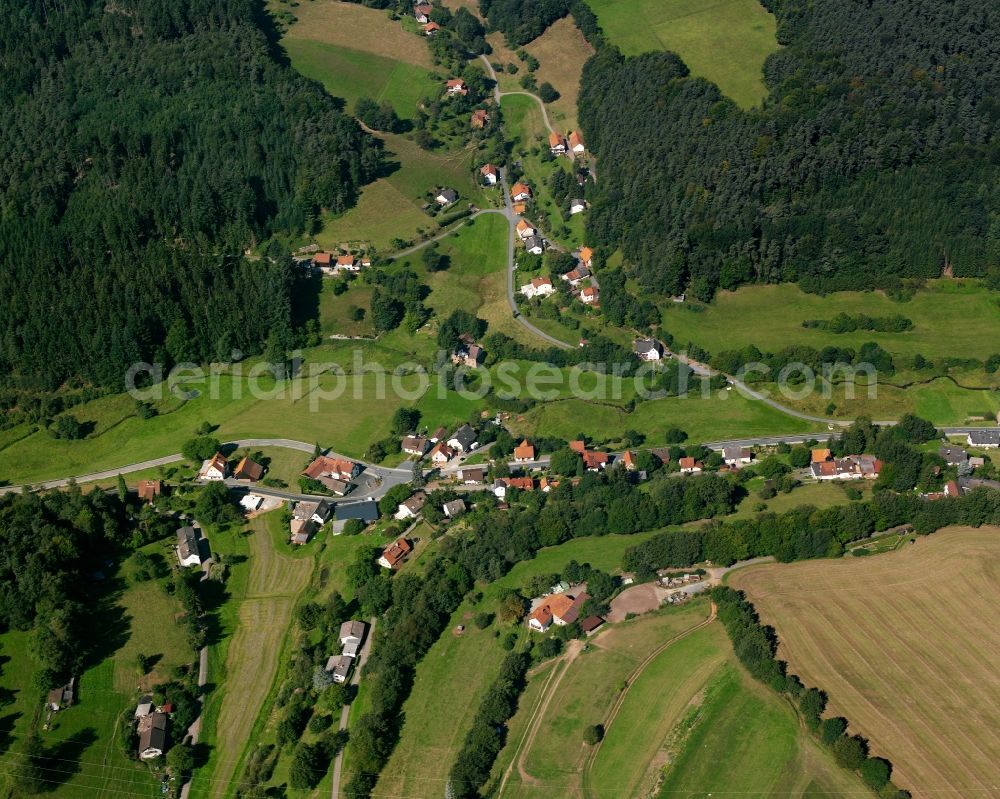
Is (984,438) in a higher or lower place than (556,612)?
higher

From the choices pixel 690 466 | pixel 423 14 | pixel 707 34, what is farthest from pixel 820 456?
pixel 423 14

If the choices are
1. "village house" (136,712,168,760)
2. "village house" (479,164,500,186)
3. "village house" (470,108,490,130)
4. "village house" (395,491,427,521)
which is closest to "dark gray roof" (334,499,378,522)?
"village house" (395,491,427,521)

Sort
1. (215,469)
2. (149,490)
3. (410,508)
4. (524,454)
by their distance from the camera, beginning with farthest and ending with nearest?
1. (524,454)
2. (215,469)
3. (149,490)
4. (410,508)

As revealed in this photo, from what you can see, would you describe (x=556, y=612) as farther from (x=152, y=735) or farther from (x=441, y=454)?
(x=152, y=735)

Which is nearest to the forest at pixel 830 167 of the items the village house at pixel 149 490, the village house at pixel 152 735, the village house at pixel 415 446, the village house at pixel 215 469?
the village house at pixel 415 446

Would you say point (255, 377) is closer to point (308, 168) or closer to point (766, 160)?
point (308, 168)

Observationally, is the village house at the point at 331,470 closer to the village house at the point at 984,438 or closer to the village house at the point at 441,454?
the village house at the point at 441,454

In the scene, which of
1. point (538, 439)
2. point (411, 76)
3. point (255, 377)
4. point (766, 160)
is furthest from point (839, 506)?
point (411, 76)
